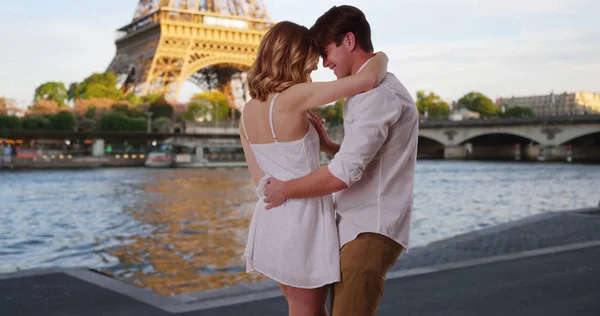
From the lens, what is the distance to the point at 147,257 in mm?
11203

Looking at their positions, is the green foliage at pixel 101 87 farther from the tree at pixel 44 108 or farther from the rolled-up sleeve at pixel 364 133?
the rolled-up sleeve at pixel 364 133

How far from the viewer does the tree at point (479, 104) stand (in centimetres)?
10838

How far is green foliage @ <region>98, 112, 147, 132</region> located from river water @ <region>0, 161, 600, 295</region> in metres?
31.7

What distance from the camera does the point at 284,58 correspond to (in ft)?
8.31

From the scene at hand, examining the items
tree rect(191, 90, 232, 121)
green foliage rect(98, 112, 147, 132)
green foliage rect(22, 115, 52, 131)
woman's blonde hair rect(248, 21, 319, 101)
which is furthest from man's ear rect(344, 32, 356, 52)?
tree rect(191, 90, 232, 121)

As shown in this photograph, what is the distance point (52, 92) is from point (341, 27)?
84.1 m

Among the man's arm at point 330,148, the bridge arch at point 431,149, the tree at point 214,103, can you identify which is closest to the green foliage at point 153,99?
the tree at point 214,103

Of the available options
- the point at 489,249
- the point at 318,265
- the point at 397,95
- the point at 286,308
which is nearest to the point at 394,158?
the point at 397,95

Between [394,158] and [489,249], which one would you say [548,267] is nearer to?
[489,249]

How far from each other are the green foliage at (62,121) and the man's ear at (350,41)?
66214 mm

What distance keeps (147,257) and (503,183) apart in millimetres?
25562

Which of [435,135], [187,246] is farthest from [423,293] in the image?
[435,135]

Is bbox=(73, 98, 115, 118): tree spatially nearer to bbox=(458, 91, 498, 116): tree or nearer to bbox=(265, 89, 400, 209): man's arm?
bbox=(458, 91, 498, 116): tree

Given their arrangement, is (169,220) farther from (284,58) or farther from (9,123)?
(9,123)
